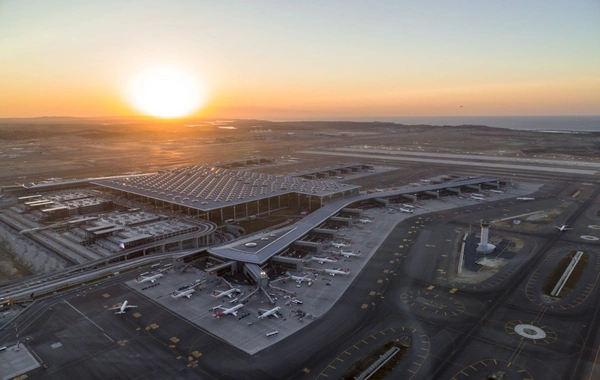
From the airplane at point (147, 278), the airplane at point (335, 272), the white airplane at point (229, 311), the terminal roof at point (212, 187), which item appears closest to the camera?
the white airplane at point (229, 311)

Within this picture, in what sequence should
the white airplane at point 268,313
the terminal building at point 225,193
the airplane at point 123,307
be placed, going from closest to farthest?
1. the white airplane at point 268,313
2. the airplane at point 123,307
3. the terminal building at point 225,193

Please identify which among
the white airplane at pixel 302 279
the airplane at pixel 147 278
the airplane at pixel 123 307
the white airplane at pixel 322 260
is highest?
the white airplane at pixel 322 260

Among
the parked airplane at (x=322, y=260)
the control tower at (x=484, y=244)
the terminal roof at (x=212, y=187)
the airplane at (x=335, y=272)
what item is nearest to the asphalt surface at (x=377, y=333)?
the airplane at (x=335, y=272)

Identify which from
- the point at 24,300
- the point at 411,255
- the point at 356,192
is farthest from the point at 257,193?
the point at 24,300

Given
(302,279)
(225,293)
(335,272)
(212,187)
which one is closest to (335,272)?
(335,272)

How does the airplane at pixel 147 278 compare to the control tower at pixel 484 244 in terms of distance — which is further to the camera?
the control tower at pixel 484 244

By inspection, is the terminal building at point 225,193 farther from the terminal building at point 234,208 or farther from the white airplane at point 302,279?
the white airplane at point 302,279

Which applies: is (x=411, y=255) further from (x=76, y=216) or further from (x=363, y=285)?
(x=76, y=216)

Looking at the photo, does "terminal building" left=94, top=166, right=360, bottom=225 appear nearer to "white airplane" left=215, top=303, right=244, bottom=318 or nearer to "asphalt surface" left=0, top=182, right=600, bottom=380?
"asphalt surface" left=0, top=182, right=600, bottom=380
